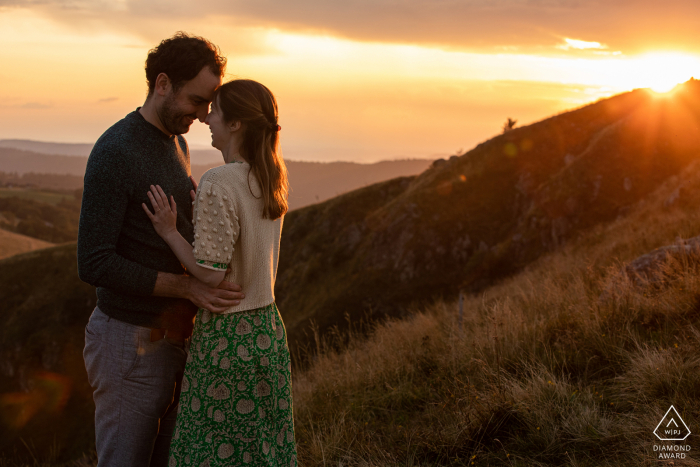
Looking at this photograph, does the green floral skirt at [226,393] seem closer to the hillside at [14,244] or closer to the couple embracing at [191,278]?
the couple embracing at [191,278]

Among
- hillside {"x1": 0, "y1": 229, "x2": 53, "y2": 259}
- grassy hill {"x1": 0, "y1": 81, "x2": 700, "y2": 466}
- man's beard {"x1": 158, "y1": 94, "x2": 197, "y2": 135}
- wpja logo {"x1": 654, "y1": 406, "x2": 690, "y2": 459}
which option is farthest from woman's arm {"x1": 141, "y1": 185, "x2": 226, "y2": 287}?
hillside {"x1": 0, "y1": 229, "x2": 53, "y2": 259}

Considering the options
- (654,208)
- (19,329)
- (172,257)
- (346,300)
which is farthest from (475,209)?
(19,329)

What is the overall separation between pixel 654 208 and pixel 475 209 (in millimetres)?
11106

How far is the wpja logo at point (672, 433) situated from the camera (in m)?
2.82

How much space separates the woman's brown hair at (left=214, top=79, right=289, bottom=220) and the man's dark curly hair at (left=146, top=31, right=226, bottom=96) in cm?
32

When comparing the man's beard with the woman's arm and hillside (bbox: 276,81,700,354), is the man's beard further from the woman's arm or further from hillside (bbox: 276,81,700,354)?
hillside (bbox: 276,81,700,354)

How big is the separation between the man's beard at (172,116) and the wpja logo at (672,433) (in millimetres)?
3881

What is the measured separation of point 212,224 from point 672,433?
3.53 m

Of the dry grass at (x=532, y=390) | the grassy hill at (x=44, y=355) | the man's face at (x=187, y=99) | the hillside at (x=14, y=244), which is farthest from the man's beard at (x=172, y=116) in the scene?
the hillside at (x=14, y=244)

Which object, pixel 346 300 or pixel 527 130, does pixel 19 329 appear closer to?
pixel 346 300

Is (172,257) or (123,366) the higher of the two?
(172,257)

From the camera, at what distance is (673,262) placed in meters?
5.87

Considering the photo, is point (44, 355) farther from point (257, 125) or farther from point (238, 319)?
point (257, 125)

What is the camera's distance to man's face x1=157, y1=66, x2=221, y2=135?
2.70 meters
